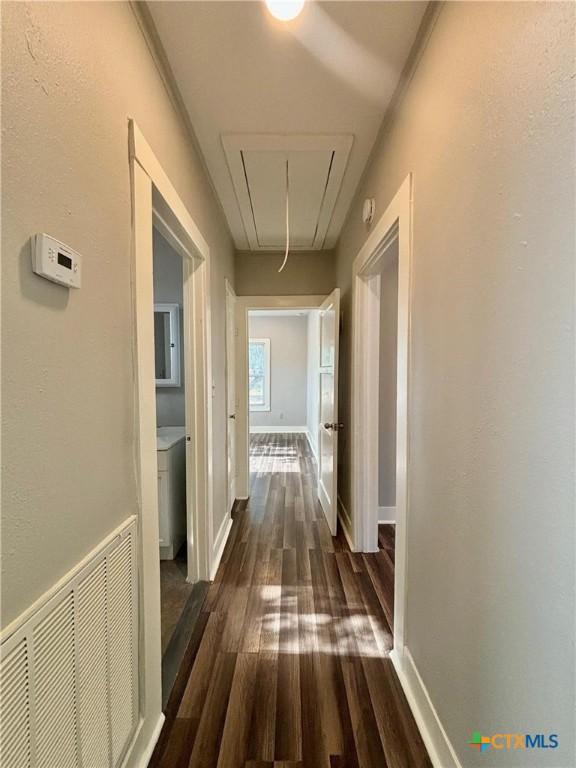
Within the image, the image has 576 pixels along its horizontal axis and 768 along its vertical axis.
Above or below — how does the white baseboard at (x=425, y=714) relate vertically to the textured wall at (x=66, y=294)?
below

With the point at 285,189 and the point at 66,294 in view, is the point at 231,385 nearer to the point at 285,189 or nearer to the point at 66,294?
the point at 285,189

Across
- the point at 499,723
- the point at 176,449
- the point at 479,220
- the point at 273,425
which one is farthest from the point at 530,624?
the point at 273,425

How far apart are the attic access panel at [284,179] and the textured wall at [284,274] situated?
38cm

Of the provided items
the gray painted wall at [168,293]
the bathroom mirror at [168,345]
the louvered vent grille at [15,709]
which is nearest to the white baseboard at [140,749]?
the louvered vent grille at [15,709]

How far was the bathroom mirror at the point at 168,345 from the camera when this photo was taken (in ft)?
9.42

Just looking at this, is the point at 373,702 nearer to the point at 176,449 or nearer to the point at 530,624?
the point at 530,624

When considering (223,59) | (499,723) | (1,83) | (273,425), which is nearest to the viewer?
(1,83)

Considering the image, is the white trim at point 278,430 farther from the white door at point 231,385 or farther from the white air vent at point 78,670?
the white air vent at point 78,670

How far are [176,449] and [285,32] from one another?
7.50ft

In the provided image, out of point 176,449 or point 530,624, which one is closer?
point 530,624

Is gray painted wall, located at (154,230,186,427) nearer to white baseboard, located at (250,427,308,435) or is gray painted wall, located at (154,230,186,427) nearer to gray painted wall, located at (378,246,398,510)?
gray painted wall, located at (378,246,398,510)

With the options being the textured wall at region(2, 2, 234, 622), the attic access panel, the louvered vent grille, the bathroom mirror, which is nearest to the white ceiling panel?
the attic access panel

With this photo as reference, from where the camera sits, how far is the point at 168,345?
114 inches

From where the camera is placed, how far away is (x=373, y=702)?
136cm
